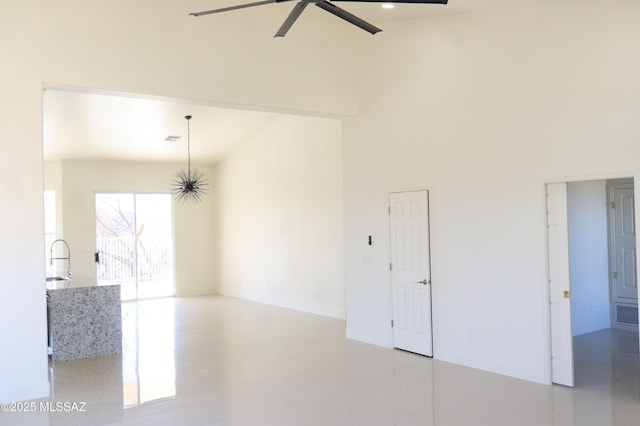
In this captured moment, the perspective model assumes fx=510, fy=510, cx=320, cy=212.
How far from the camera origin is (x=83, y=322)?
6449mm

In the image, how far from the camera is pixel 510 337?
208 inches

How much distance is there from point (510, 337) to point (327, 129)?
4980 mm

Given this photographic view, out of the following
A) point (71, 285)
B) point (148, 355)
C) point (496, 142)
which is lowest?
point (148, 355)

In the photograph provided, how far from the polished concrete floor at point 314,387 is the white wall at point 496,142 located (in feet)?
1.86

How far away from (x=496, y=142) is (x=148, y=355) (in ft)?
16.2

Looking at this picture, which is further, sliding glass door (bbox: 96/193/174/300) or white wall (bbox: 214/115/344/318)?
sliding glass door (bbox: 96/193/174/300)

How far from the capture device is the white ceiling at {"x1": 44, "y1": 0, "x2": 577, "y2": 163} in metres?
5.83

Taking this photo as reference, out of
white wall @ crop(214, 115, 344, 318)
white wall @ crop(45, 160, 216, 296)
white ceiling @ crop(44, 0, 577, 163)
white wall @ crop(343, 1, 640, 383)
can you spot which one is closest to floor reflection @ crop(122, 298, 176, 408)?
white wall @ crop(45, 160, 216, 296)

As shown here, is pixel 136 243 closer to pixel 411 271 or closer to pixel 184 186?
pixel 184 186

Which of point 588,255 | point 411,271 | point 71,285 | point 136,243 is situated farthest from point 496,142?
point 136,243

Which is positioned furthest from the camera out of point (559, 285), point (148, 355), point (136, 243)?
point (136, 243)

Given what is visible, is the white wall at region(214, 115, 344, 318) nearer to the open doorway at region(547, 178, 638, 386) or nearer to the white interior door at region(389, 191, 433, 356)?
the white interior door at region(389, 191, 433, 356)

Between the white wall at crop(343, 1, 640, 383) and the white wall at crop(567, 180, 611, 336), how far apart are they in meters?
2.13

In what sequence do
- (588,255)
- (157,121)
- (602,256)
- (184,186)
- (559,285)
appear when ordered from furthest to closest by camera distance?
(184,186) < (157,121) < (602,256) < (588,255) < (559,285)
